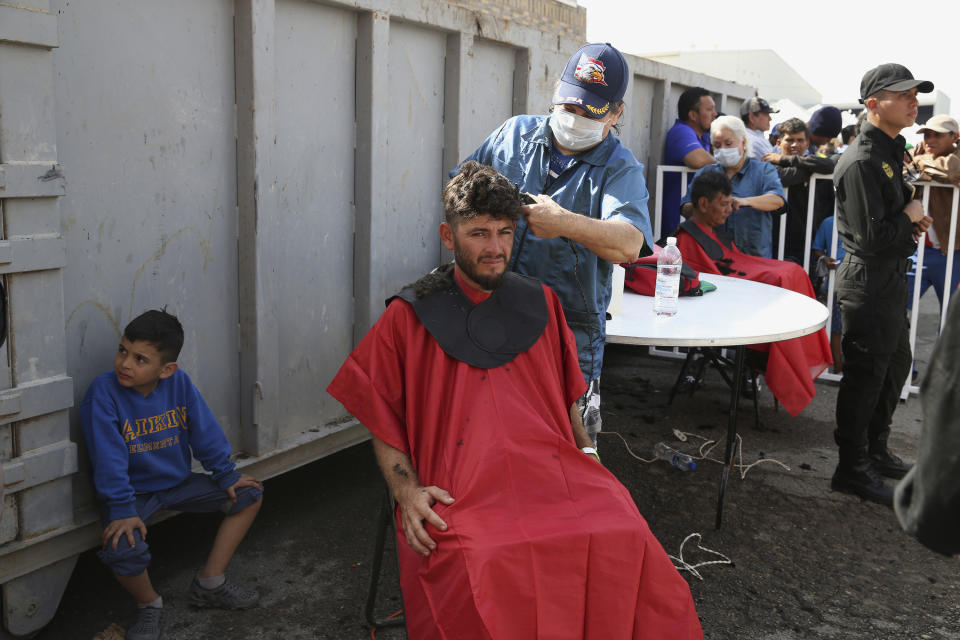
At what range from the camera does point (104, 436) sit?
2650 mm

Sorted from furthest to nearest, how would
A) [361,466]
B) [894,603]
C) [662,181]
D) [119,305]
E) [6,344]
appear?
1. [662,181]
2. [361,466]
3. [894,603]
4. [119,305]
5. [6,344]

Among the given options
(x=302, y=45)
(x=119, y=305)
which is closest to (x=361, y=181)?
(x=302, y=45)

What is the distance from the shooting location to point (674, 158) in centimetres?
652

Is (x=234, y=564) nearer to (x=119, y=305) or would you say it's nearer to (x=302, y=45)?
(x=119, y=305)

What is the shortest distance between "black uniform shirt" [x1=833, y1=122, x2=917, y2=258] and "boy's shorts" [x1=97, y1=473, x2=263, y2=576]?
3108mm

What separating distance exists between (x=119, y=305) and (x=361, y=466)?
1.93 meters

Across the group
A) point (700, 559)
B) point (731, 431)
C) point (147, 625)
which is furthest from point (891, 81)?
point (147, 625)

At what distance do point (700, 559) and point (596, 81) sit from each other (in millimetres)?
2061

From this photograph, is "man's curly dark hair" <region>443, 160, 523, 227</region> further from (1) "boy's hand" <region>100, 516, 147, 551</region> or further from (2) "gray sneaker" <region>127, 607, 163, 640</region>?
(2) "gray sneaker" <region>127, 607, 163, 640</region>

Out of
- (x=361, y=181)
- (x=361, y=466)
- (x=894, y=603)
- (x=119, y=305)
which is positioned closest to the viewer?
(x=119, y=305)

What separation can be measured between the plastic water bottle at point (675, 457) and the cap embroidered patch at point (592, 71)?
2.39 m

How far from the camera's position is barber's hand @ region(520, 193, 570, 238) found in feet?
8.68

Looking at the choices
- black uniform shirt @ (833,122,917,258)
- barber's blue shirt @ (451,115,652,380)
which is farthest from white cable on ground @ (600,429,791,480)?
barber's blue shirt @ (451,115,652,380)

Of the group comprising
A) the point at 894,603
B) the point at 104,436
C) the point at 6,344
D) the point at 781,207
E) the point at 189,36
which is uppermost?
the point at 189,36
